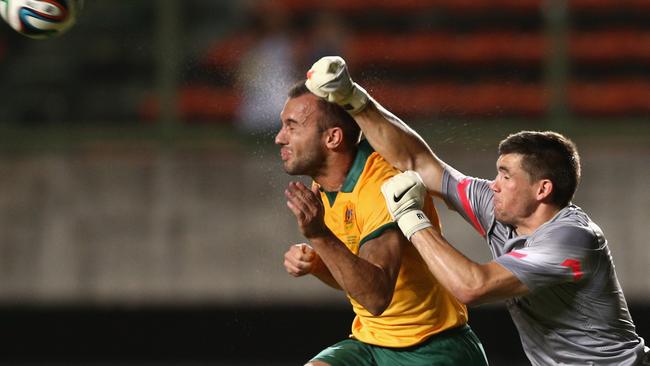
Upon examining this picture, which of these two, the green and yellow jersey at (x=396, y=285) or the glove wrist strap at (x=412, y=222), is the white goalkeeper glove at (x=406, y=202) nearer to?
the glove wrist strap at (x=412, y=222)

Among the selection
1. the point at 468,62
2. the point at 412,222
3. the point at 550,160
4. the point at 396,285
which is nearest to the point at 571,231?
the point at 550,160

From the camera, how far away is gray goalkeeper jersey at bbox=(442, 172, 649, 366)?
179 inches

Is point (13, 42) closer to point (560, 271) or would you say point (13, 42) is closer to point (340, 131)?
point (340, 131)

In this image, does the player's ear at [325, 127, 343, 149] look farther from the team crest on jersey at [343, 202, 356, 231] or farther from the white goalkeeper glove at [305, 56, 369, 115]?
the team crest on jersey at [343, 202, 356, 231]

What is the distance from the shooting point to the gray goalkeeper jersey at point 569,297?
14.9 feet

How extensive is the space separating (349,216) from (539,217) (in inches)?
30.0

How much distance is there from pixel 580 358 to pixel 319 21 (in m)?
5.92

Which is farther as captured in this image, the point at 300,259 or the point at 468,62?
the point at 468,62

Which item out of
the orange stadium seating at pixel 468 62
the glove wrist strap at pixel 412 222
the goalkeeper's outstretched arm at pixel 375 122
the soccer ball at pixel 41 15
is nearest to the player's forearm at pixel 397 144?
the goalkeeper's outstretched arm at pixel 375 122

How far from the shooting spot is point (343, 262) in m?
4.41

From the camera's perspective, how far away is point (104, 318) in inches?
352

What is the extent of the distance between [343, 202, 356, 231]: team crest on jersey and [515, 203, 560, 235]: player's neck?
0.68m

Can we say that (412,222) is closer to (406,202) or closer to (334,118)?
(406,202)

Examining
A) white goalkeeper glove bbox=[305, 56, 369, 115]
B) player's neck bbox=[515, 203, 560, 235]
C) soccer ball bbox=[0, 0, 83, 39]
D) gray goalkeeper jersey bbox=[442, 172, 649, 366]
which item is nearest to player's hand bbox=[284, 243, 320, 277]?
white goalkeeper glove bbox=[305, 56, 369, 115]
